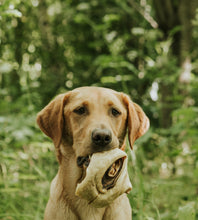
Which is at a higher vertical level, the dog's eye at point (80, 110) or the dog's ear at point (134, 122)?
the dog's eye at point (80, 110)

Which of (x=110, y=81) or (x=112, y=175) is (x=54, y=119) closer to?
(x=112, y=175)

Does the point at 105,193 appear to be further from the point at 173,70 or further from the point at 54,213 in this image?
the point at 173,70

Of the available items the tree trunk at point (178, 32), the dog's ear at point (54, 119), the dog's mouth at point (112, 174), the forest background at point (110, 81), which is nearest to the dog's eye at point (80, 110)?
the dog's ear at point (54, 119)

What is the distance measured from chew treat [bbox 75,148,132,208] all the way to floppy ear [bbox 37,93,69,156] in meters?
0.43

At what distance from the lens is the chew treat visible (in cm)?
220

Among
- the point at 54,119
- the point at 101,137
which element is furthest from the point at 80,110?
the point at 101,137

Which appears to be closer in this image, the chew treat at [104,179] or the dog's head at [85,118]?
the chew treat at [104,179]

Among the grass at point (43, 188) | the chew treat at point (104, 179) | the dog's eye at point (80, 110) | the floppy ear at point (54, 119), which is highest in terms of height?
the dog's eye at point (80, 110)

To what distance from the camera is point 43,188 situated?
4188mm

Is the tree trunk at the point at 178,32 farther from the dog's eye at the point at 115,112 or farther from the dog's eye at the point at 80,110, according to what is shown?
the dog's eye at the point at 80,110

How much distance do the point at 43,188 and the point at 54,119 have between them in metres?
1.84

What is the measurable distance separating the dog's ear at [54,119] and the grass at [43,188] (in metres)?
0.91

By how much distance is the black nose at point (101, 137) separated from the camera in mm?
2264

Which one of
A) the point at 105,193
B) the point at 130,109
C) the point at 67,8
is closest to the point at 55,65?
the point at 67,8
